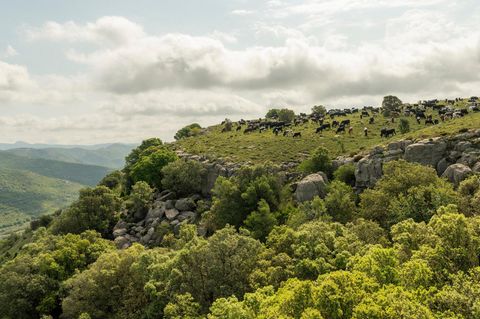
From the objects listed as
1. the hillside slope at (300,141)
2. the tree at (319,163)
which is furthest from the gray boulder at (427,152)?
the tree at (319,163)

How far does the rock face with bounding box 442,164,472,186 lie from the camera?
68812mm

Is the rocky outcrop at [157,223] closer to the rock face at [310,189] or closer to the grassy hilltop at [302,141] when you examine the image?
the grassy hilltop at [302,141]

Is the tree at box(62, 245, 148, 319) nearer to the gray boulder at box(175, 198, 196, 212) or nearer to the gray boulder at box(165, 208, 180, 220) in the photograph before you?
the gray boulder at box(165, 208, 180, 220)

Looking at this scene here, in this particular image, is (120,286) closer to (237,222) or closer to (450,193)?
(237,222)

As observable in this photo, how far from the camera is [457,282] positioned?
26.9m

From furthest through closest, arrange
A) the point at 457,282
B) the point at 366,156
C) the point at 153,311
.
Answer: the point at 366,156
the point at 153,311
the point at 457,282

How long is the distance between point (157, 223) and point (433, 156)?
71098 mm

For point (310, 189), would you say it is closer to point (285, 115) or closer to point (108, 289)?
point (108, 289)

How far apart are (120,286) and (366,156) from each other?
211ft

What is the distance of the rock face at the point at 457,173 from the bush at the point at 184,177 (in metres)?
64.9

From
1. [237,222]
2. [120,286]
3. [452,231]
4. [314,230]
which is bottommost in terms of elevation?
[120,286]

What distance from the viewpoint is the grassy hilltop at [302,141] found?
97938 millimetres

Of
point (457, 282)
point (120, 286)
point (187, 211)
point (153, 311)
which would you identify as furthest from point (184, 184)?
point (457, 282)

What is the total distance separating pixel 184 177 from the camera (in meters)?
103
